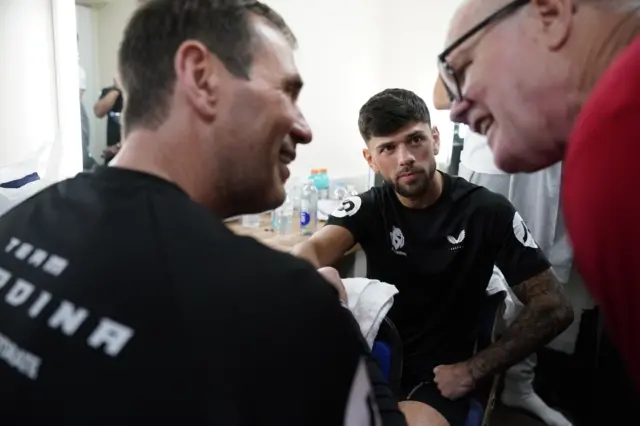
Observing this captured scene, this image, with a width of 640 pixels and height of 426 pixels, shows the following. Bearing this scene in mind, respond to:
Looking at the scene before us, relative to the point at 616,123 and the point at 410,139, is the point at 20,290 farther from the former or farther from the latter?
the point at 410,139

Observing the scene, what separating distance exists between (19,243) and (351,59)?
2.61 metres

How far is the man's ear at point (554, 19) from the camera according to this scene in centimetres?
62

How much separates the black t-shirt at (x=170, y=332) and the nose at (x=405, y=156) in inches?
41.2

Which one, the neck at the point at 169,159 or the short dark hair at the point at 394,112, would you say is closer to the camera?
the neck at the point at 169,159

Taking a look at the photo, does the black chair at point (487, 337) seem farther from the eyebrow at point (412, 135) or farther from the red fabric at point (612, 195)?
the red fabric at point (612, 195)

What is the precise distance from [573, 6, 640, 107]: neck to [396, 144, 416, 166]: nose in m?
0.93

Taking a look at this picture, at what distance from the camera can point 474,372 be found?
1.38 meters

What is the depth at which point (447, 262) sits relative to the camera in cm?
152

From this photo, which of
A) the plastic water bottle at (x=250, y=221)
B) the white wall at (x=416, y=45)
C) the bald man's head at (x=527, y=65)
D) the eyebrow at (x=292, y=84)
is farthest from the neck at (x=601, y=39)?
the white wall at (x=416, y=45)

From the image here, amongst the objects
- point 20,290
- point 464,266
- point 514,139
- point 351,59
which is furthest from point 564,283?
point 20,290

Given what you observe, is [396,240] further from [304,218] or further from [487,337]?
[304,218]

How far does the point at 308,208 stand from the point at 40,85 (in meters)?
1.17

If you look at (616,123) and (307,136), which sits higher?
(616,123)

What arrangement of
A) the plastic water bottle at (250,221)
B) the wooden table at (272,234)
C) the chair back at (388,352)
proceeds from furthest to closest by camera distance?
the plastic water bottle at (250,221), the wooden table at (272,234), the chair back at (388,352)
